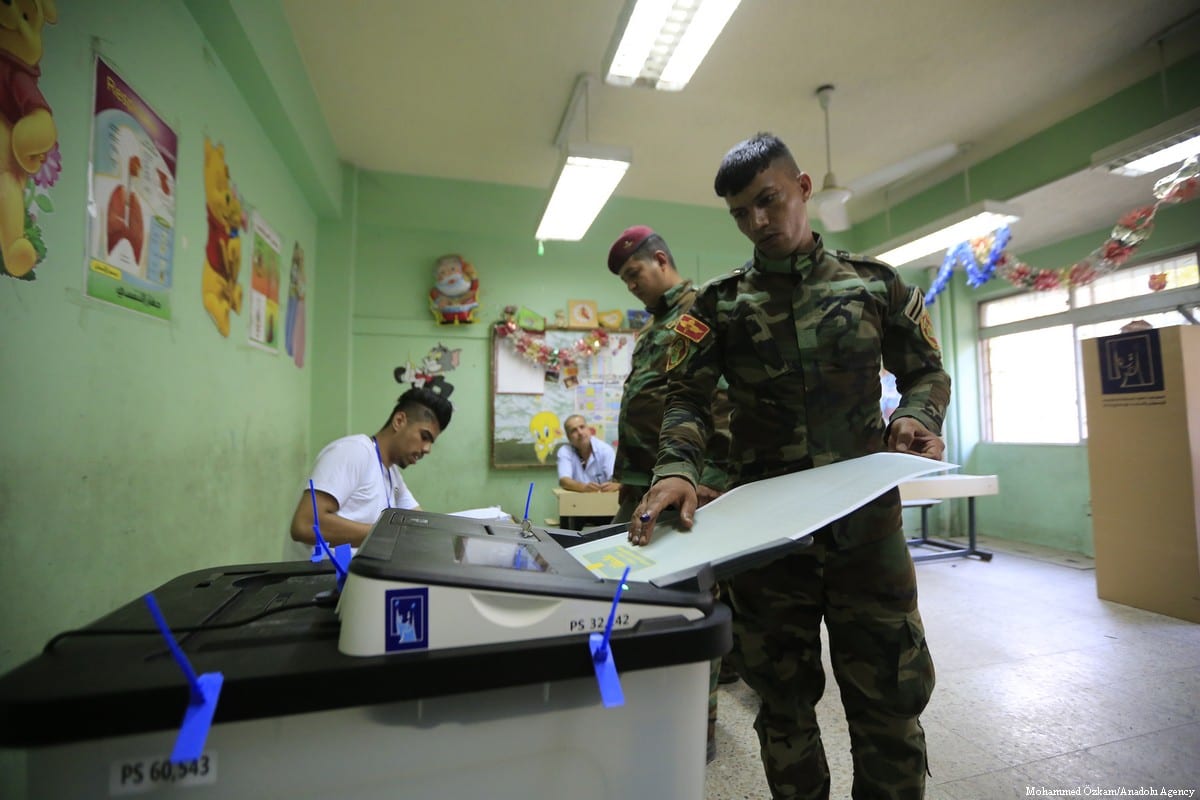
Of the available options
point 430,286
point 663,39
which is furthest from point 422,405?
point 430,286

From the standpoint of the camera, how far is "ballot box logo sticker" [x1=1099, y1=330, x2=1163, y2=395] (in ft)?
8.86

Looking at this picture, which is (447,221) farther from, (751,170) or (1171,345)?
(1171,345)

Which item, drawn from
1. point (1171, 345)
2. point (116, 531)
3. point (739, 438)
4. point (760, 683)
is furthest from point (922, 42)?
point (116, 531)

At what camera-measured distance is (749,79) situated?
2707 mm

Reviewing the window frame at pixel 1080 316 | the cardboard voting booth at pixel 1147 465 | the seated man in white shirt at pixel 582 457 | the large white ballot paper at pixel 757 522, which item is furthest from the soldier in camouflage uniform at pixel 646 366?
the window frame at pixel 1080 316

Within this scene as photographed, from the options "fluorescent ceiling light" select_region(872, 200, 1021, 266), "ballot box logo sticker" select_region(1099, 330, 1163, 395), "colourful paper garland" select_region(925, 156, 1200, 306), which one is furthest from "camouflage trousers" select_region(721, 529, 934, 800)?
"colourful paper garland" select_region(925, 156, 1200, 306)

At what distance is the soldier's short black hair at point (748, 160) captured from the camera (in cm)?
94

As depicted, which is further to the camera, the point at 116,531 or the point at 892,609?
the point at 116,531

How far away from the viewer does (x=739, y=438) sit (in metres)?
1.05

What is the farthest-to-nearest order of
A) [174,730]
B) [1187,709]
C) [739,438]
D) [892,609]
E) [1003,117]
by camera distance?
[1003,117] → [1187,709] → [739,438] → [892,609] → [174,730]

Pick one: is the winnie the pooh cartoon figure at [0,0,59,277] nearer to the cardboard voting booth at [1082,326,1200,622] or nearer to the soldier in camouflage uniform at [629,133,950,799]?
the soldier in camouflage uniform at [629,133,950,799]

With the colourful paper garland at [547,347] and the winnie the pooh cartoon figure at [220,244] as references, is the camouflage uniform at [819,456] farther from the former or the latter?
the colourful paper garland at [547,347]

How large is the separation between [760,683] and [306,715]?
2.56 ft

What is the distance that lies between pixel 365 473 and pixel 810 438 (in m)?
1.26
